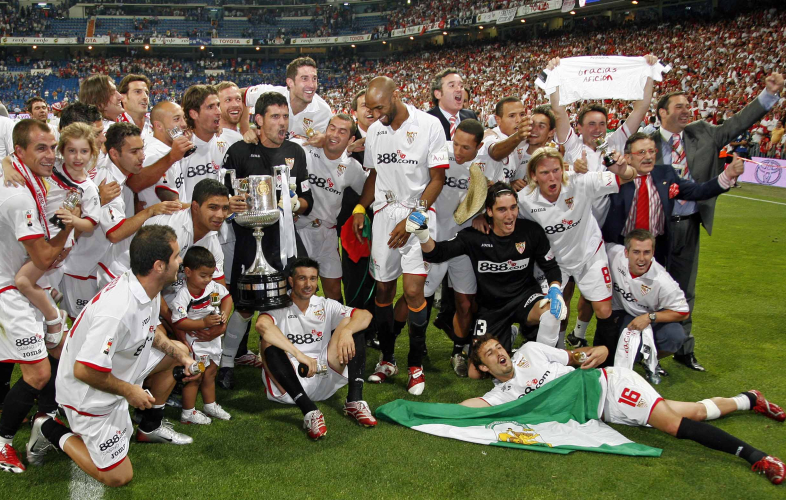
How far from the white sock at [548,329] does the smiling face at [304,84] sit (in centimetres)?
320

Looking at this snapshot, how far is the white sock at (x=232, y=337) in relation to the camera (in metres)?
5.16

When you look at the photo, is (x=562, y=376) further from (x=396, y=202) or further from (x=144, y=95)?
(x=144, y=95)

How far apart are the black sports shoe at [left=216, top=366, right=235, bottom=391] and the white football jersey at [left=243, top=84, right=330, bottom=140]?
2.56m

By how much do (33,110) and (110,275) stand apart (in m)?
6.03

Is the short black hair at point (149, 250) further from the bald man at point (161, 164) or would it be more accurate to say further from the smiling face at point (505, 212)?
the smiling face at point (505, 212)

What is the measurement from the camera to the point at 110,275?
4574mm

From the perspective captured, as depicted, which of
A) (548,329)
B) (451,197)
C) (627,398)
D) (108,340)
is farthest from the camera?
(451,197)

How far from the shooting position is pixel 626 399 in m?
4.21

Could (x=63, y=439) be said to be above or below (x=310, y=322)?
below

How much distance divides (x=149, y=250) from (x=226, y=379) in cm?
211

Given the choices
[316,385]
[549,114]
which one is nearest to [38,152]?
[316,385]

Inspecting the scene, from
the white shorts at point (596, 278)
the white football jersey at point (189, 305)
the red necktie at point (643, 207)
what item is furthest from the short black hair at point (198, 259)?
the red necktie at point (643, 207)

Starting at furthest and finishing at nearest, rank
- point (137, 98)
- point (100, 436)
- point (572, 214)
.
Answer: point (137, 98) → point (572, 214) → point (100, 436)

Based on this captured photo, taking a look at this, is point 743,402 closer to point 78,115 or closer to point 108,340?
point 108,340
